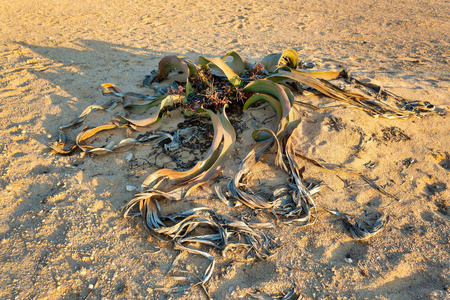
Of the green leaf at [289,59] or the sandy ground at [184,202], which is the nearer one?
the sandy ground at [184,202]

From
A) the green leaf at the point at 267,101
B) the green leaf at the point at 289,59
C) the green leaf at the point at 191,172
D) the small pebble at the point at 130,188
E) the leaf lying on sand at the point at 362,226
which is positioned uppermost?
the green leaf at the point at 289,59

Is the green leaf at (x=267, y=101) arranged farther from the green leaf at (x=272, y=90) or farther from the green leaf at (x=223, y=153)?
the green leaf at (x=223, y=153)

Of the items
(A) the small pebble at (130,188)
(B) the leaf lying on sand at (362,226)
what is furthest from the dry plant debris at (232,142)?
(A) the small pebble at (130,188)

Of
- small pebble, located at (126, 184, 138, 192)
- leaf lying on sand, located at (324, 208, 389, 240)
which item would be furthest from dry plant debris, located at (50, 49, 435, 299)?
A: small pebble, located at (126, 184, 138, 192)

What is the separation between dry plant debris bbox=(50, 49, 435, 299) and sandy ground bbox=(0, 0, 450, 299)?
0.08 metres

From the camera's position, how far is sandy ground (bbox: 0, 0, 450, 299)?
168 centimetres

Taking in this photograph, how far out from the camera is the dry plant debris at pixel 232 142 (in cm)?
191

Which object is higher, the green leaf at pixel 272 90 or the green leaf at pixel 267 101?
the green leaf at pixel 272 90

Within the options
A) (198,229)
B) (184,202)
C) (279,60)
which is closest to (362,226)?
(198,229)

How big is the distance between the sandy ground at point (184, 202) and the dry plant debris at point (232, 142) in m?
0.08

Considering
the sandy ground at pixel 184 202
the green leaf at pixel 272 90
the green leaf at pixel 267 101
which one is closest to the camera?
the sandy ground at pixel 184 202

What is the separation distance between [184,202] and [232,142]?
62 centimetres

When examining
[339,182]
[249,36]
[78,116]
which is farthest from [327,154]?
[249,36]

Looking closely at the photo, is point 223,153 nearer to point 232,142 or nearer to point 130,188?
point 232,142
